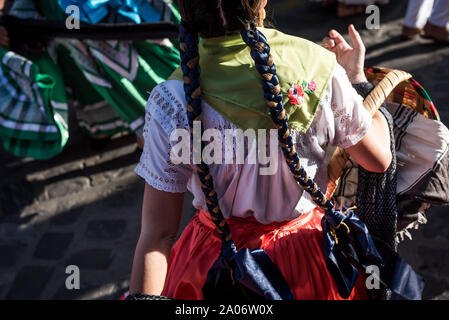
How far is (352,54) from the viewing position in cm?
140

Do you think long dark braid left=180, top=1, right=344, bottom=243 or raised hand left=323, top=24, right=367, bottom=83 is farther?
raised hand left=323, top=24, right=367, bottom=83

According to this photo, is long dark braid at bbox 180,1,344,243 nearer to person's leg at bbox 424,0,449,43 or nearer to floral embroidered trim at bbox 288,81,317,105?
floral embroidered trim at bbox 288,81,317,105

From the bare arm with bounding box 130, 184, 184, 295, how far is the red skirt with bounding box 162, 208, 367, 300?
161 mm

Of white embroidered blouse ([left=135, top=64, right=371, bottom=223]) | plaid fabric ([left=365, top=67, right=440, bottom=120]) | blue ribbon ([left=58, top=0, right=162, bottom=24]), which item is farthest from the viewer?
blue ribbon ([left=58, top=0, right=162, bottom=24])

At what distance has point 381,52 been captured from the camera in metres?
4.29

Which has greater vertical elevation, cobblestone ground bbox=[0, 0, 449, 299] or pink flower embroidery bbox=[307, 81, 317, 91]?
pink flower embroidery bbox=[307, 81, 317, 91]

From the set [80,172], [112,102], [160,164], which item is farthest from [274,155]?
[80,172]

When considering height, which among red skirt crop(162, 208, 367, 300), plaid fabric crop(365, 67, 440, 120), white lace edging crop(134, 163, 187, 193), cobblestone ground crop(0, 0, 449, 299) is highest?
plaid fabric crop(365, 67, 440, 120)

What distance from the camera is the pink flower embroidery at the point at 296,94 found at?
1.07 metres

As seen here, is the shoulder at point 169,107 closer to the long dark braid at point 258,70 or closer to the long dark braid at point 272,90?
the long dark braid at point 258,70

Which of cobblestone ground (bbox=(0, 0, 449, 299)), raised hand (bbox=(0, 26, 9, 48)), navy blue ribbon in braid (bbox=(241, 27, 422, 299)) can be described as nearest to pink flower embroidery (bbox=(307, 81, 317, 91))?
navy blue ribbon in braid (bbox=(241, 27, 422, 299))

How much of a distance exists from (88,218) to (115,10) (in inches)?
51.0

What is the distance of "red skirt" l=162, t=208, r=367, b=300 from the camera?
1269 millimetres
